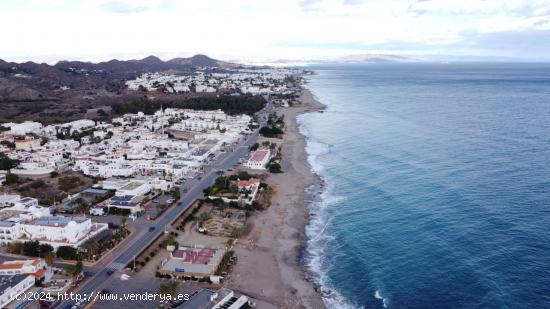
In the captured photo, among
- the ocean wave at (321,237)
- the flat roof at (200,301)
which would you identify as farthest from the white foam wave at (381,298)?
the flat roof at (200,301)

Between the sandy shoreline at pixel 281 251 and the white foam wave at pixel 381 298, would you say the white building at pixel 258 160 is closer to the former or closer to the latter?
the sandy shoreline at pixel 281 251

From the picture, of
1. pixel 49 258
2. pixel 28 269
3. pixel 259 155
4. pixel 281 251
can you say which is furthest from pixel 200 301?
pixel 259 155

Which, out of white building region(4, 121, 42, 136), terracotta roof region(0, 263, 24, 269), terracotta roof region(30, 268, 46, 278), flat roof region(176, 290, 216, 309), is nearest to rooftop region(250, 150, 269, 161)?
flat roof region(176, 290, 216, 309)

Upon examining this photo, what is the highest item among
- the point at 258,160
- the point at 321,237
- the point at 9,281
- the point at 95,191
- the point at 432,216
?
the point at 258,160

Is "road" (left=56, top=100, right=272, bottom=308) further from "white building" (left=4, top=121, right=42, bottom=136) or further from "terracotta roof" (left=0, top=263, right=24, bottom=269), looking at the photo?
"white building" (left=4, top=121, right=42, bottom=136)

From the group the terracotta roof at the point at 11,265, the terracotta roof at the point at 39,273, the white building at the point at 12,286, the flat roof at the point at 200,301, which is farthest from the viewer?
the terracotta roof at the point at 11,265

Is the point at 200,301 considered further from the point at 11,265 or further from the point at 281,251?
the point at 11,265
